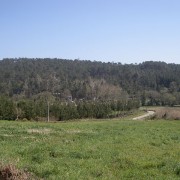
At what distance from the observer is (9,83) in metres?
144

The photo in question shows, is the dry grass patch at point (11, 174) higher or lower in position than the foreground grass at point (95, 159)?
higher

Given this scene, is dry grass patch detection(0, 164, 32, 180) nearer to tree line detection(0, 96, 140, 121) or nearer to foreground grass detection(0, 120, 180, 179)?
foreground grass detection(0, 120, 180, 179)

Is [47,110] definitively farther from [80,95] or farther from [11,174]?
[11,174]

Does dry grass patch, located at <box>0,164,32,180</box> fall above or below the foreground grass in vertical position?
above

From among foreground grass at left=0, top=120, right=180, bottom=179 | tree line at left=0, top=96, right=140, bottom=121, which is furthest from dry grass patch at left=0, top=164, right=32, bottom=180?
tree line at left=0, top=96, right=140, bottom=121

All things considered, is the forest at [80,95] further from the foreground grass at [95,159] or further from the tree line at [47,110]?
the foreground grass at [95,159]

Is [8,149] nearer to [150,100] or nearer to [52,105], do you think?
[52,105]

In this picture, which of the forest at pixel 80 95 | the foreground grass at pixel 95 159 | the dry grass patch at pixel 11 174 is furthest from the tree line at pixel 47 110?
the dry grass patch at pixel 11 174

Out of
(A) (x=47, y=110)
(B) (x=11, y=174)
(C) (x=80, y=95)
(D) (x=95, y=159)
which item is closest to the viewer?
(B) (x=11, y=174)

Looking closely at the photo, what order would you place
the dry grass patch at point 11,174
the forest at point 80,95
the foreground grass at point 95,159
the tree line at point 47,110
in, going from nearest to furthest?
1. the dry grass patch at point 11,174
2. the foreground grass at point 95,159
3. the tree line at point 47,110
4. the forest at point 80,95

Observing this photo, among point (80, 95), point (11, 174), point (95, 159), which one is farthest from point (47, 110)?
point (11, 174)

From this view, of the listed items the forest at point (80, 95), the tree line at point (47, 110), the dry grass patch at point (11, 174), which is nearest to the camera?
the dry grass patch at point (11, 174)

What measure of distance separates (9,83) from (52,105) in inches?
2442

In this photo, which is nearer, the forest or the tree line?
the tree line
